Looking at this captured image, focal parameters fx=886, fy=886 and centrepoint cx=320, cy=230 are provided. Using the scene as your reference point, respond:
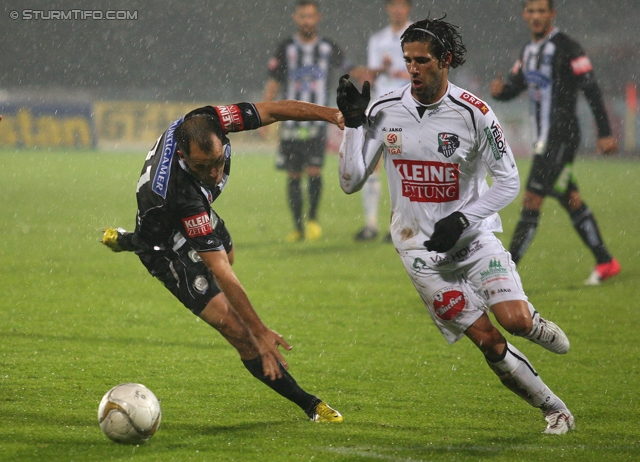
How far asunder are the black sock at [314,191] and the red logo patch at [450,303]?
6976mm

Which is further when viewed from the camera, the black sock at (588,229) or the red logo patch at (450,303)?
the black sock at (588,229)

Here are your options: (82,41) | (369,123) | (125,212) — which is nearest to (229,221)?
(125,212)

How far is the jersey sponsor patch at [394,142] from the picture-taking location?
425 centimetres

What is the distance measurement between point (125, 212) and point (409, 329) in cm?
779

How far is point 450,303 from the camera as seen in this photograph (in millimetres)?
4176

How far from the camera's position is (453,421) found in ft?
14.5

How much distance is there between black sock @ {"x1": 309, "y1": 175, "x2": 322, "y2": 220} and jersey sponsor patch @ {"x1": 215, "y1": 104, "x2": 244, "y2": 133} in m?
6.72

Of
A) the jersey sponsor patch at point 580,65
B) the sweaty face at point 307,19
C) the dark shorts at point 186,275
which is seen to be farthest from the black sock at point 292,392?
the sweaty face at point 307,19

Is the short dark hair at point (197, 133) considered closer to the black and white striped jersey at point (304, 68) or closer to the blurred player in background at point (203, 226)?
the blurred player in background at point (203, 226)

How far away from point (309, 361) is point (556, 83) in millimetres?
3891

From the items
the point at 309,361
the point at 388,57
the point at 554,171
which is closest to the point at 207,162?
the point at 309,361

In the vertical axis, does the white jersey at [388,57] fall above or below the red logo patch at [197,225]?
above

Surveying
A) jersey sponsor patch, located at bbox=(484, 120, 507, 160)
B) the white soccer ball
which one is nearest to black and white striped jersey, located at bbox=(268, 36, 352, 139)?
jersey sponsor patch, located at bbox=(484, 120, 507, 160)

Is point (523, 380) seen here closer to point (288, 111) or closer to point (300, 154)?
point (288, 111)
